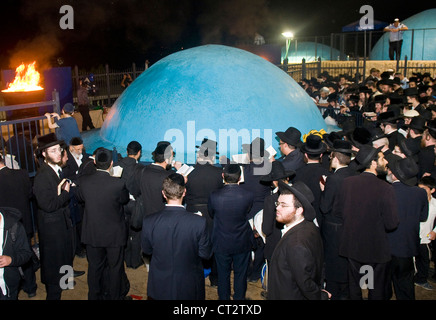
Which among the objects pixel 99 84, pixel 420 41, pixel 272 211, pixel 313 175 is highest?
pixel 420 41

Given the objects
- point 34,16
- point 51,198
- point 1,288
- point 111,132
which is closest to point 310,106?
point 111,132

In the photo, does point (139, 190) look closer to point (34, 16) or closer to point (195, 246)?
point (195, 246)

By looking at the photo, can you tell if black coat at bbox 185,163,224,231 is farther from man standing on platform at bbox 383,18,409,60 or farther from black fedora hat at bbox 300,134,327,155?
man standing on platform at bbox 383,18,409,60

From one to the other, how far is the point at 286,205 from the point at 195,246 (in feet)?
3.47

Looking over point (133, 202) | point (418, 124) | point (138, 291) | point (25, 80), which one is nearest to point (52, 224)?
point (133, 202)

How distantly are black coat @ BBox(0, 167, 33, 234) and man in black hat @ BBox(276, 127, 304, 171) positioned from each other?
3587 millimetres

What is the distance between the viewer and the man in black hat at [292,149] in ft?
20.5

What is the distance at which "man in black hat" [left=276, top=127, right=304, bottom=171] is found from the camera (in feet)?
20.5

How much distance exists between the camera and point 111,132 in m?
9.50

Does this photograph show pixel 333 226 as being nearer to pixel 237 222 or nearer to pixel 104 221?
pixel 237 222

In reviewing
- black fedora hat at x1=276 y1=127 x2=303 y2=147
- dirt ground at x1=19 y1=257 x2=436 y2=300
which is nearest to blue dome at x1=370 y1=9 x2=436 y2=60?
black fedora hat at x1=276 y1=127 x2=303 y2=147

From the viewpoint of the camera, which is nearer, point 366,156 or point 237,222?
point 366,156

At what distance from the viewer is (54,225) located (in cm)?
546

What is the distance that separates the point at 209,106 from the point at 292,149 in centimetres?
249
